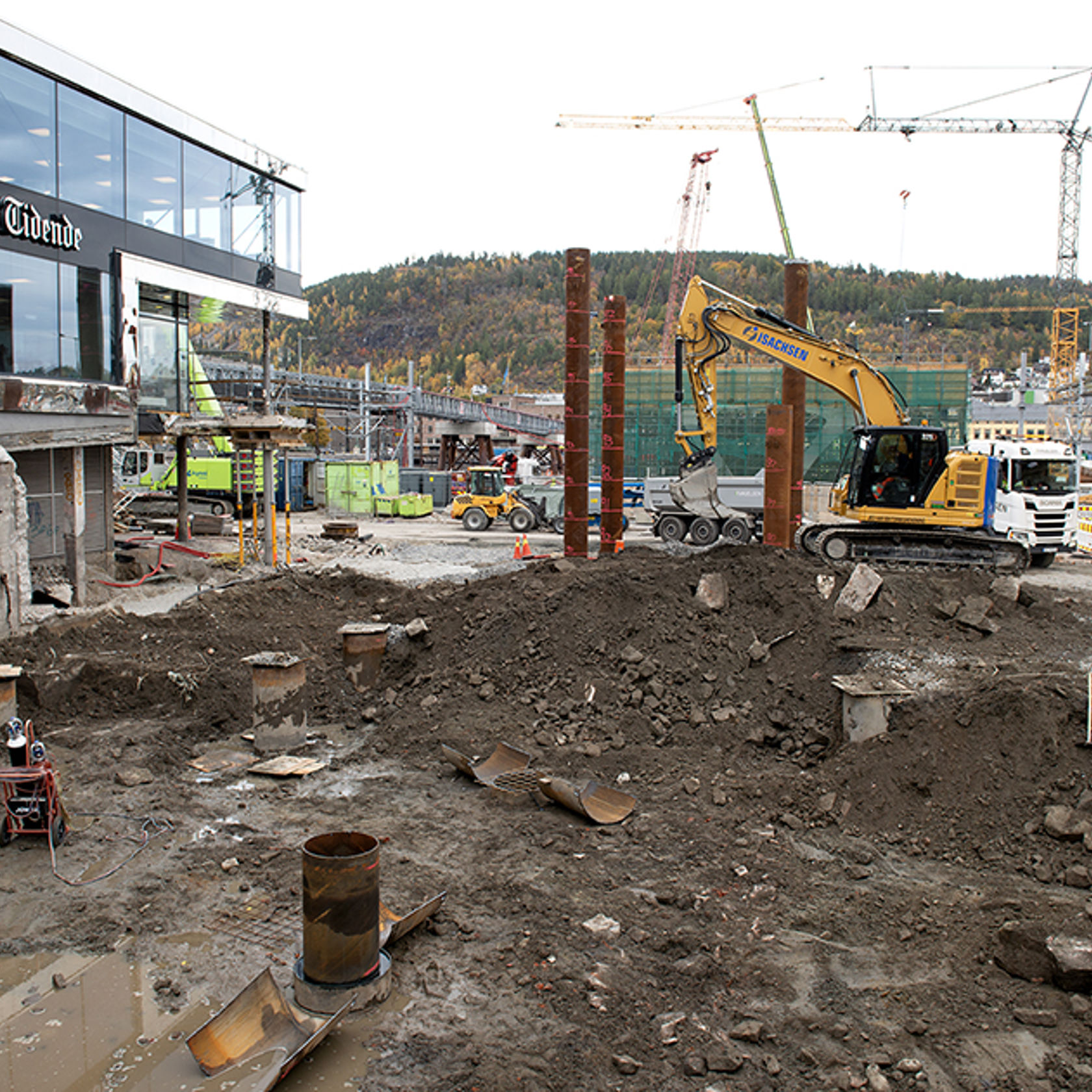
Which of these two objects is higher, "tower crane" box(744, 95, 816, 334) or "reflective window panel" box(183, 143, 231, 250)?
"tower crane" box(744, 95, 816, 334)

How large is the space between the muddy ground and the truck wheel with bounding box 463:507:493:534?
1954 cm

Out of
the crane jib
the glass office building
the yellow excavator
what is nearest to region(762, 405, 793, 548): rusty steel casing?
the yellow excavator

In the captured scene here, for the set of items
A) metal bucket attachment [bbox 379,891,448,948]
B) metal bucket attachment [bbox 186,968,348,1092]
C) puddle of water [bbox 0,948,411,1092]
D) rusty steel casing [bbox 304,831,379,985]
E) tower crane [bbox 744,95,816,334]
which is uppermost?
tower crane [bbox 744,95,816,334]

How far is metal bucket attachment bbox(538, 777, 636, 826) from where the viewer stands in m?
7.86

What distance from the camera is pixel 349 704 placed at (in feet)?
37.6

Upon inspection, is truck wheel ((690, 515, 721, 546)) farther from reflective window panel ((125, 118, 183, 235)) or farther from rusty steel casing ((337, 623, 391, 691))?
reflective window panel ((125, 118, 183, 235))

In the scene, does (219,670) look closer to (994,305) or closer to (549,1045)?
(549,1045)

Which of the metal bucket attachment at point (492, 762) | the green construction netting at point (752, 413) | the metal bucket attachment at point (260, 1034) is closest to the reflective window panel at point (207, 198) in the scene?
the metal bucket attachment at point (492, 762)

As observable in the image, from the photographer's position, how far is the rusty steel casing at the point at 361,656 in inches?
466

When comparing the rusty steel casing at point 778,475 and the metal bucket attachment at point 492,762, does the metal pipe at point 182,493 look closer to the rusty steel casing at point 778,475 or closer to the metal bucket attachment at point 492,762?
the rusty steel casing at point 778,475

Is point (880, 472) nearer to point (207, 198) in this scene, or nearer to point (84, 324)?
point (84, 324)

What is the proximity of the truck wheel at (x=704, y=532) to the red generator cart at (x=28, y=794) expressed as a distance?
19616mm

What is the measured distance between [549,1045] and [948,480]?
15354mm

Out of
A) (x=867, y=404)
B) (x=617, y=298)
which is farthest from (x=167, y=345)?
(x=867, y=404)
